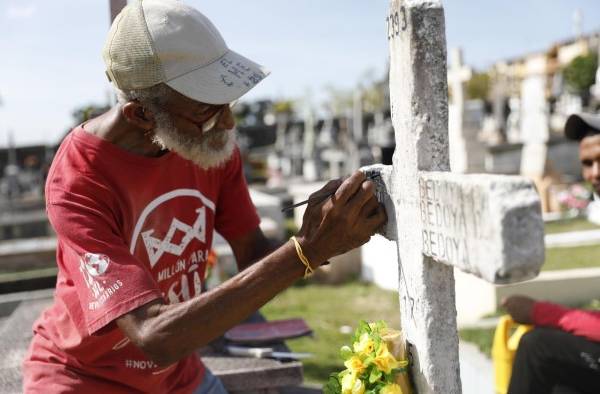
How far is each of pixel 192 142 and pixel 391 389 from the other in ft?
2.97

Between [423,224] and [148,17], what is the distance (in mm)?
1000

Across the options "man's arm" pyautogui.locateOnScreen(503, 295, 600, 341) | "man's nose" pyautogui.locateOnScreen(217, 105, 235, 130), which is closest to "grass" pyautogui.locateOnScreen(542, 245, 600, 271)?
"man's arm" pyautogui.locateOnScreen(503, 295, 600, 341)

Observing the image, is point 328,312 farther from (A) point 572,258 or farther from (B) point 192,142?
(B) point 192,142

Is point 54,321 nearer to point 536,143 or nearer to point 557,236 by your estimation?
point 557,236

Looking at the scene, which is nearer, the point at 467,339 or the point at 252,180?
the point at 467,339

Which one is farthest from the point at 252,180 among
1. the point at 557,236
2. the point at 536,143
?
the point at 557,236

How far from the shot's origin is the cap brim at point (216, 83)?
1.97 metres

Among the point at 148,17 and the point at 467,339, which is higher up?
the point at 148,17

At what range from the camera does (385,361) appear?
1.75m

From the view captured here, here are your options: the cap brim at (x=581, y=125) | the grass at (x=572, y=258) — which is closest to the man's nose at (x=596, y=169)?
the cap brim at (x=581, y=125)

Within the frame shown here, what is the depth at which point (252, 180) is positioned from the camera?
2153 centimetres

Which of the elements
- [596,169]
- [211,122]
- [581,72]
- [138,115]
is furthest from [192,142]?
[581,72]

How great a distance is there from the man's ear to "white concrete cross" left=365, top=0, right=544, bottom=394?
2.41ft

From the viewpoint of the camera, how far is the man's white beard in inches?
80.7
